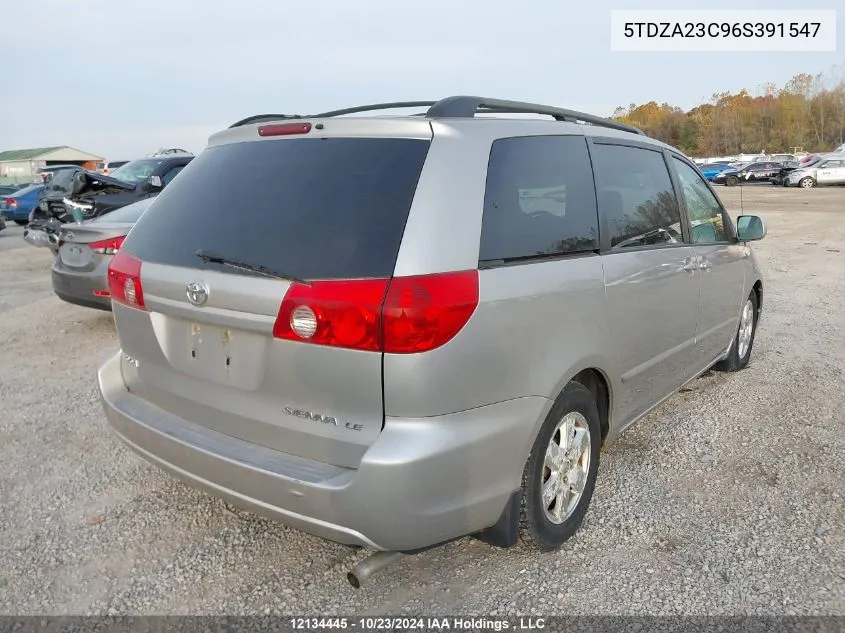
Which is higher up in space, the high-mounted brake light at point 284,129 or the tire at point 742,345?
the high-mounted brake light at point 284,129

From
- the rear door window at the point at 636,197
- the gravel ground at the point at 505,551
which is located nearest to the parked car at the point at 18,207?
the gravel ground at the point at 505,551

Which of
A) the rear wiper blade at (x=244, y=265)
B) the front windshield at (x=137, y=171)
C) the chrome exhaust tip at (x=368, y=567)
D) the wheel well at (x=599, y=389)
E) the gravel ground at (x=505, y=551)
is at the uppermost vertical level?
the front windshield at (x=137, y=171)

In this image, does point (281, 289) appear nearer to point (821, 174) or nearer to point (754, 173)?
point (821, 174)

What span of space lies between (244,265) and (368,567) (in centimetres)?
116

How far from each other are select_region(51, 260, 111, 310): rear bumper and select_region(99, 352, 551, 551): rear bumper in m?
4.16

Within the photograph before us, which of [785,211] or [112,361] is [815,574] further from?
[785,211]

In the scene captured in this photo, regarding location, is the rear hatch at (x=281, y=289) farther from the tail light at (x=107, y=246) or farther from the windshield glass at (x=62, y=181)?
the windshield glass at (x=62, y=181)

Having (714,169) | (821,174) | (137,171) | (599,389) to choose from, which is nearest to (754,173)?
(714,169)

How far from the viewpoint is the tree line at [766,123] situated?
79.6 m

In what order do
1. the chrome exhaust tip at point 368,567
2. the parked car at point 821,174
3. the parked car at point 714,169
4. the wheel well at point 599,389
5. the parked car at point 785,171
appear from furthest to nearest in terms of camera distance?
the parked car at point 714,169
the parked car at point 785,171
the parked car at point 821,174
the wheel well at point 599,389
the chrome exhaust tip at point 368,567

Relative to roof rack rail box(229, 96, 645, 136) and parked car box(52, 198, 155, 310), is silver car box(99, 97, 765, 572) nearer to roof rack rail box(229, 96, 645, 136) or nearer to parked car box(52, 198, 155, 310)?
roof rack rail box(229, 96, 645, 136)

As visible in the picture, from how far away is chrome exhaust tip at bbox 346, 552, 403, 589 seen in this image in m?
2.43

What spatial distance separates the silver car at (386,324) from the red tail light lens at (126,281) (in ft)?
0.04

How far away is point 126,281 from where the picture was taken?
2.86 metres
